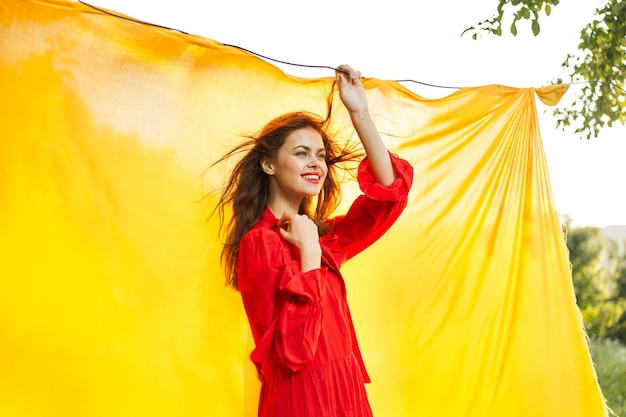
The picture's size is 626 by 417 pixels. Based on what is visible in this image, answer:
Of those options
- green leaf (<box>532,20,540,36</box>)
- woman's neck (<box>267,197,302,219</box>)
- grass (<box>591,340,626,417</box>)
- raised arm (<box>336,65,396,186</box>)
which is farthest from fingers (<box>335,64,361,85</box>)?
grass (<box>591,340,626,417</box>)

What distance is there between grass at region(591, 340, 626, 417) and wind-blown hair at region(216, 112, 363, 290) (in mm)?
4799

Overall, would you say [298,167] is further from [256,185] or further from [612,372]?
[612,372]

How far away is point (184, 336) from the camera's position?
3256 mm

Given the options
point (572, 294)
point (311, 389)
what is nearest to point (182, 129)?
point (311, 389)

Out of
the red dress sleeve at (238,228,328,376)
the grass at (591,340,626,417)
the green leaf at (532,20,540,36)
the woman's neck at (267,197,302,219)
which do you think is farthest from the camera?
the grass at (591,340,626,417)

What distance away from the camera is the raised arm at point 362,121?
285cm

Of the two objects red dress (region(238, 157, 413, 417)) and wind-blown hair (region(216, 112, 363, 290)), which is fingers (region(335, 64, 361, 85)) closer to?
wind-blown hair (region(216, 112, 363, 290))

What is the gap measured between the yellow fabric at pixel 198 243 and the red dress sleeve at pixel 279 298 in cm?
58

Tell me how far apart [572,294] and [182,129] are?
177 cm

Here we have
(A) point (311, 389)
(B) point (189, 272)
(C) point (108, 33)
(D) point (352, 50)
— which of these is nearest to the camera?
(A) point (311, 389)

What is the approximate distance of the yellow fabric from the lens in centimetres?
298

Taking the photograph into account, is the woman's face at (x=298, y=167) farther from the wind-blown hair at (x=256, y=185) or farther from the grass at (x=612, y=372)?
the grass at (x=612, y=372)

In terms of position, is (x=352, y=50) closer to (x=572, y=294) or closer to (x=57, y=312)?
(x=572, y=294)

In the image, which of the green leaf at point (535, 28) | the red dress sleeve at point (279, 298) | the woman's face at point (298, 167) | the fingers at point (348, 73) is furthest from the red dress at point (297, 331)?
the green leaf at point (535, 28)
